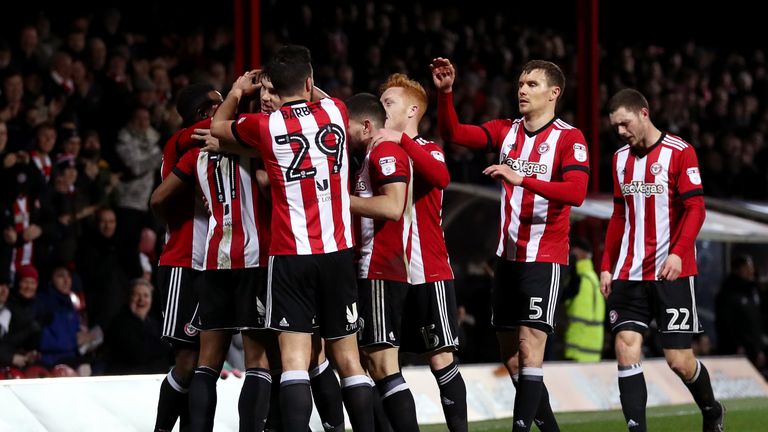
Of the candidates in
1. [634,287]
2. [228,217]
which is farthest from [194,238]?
[634,287]

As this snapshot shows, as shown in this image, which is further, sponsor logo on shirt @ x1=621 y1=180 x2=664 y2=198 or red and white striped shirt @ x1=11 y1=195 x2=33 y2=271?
red and white striped shirt @ x1=11 y1=195 x2=33 y2=271

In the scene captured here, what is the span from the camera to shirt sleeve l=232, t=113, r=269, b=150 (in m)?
6.40

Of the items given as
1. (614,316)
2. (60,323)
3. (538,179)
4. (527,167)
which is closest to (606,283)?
(614,316)

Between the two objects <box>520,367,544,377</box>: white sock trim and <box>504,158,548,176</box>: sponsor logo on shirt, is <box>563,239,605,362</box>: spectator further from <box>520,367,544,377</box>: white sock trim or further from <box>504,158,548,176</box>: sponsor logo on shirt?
<box>520,367,544,377</box>: white sock trim

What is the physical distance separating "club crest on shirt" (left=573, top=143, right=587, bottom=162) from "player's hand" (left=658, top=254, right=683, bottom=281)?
2.71ft

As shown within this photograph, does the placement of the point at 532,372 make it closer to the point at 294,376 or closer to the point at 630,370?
the point at 630,370

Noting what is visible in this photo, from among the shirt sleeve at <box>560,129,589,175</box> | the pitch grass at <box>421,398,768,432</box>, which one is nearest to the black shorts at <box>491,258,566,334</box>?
the shirt sleeve at <box>560,129,589,175</box>

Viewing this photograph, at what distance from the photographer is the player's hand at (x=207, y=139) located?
21.9ft

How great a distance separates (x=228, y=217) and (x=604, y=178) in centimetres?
1070

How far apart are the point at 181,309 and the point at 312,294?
95 cm

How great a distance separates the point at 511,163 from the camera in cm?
777

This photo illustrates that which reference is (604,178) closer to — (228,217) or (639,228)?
(639,228)

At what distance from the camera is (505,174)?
23.2 feet

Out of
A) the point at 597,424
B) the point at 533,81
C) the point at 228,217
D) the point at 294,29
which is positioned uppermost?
the point at 294,29
